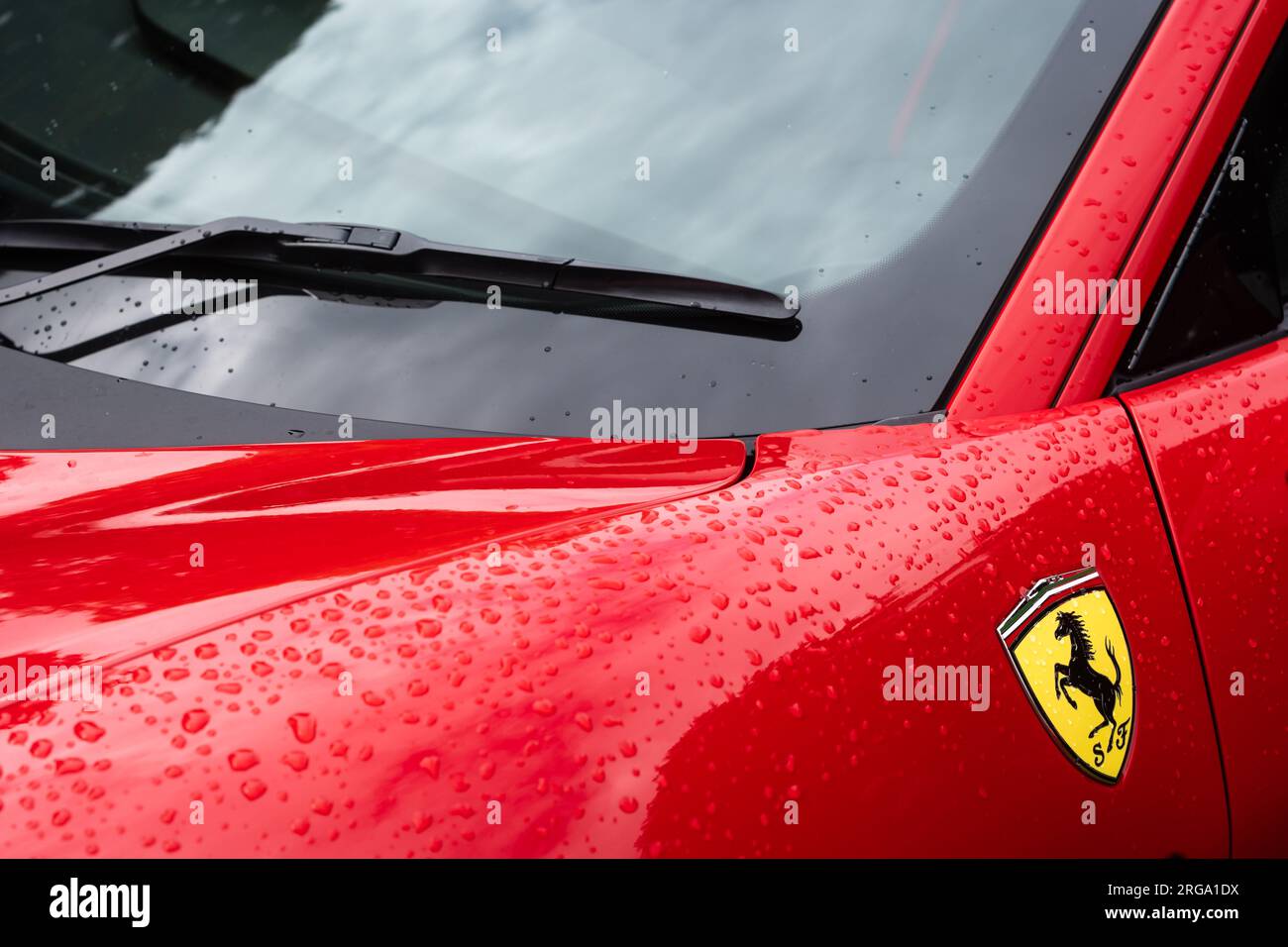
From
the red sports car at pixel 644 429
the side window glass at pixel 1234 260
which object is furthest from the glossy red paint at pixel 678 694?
the side window glass at pixel 1234 260

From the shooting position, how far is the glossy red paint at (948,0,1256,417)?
1.32 m

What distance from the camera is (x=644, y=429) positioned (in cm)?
130

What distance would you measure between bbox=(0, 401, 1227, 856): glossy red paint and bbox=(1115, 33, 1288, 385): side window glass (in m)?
0.25

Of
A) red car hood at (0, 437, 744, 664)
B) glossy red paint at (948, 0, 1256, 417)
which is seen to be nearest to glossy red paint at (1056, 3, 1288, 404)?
glossy red paint at (948, 0, 1256, 417)

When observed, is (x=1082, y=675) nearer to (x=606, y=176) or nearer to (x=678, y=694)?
(x=678, y=694)

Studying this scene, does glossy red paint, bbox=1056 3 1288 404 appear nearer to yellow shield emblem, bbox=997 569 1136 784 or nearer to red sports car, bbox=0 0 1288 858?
red sports car, bbox=0 0 1288 858

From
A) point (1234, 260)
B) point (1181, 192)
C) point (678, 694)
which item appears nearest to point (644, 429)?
point (678, 694)

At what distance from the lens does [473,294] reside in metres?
1.39

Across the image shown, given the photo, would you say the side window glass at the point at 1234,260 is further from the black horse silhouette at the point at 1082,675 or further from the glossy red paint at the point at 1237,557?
the black horse silhouette at the point at 1082,675

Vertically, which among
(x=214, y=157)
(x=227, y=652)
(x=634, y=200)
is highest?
(x=214, y=157)

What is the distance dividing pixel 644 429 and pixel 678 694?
→ 1.57 feet
